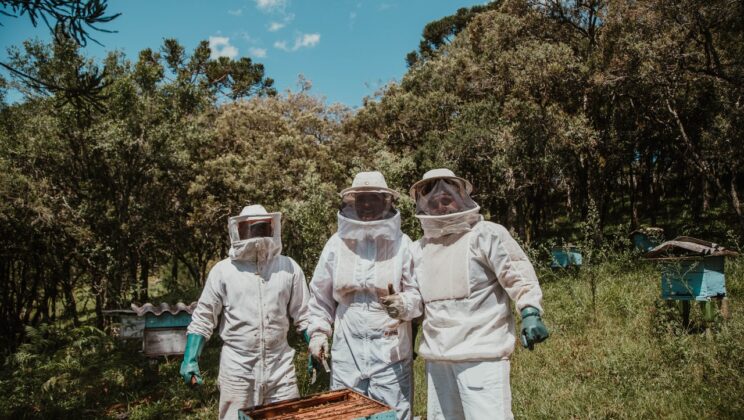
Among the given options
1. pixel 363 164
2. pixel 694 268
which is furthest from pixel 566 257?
pixel 694 268

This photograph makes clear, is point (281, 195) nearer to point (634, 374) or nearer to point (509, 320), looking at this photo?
point (634, 374)

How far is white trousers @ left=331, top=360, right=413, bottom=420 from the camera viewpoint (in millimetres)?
3459

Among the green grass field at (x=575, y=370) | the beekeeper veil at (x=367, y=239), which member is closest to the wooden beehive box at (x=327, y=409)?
the beekeeper veil at (x=367, y=239)

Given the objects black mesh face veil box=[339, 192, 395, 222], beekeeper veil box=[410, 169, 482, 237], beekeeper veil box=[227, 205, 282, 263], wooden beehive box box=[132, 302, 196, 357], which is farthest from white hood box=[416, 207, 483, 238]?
wooden beehive box box=[132, 302, 196, 357]

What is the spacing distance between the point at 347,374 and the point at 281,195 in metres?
12.0

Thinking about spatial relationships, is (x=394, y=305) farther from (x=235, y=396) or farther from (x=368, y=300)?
(x=235, y=396)

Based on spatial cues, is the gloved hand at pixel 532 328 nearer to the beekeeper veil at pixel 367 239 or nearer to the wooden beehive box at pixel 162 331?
the beekeeper veil at pixel 367 239

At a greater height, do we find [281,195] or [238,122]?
[238,122]

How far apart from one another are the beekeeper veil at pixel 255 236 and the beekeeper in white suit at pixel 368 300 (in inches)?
18.0

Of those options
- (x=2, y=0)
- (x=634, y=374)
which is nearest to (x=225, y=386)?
(x=2, y=0)

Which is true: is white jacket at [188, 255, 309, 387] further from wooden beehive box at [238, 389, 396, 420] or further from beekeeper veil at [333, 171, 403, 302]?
wooden beehive box at [238, 389, 396, 420]

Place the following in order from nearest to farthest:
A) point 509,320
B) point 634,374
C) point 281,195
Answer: point 509,320, point 634,374, point 281,195

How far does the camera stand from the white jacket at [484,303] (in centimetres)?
314

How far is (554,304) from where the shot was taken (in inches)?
370
